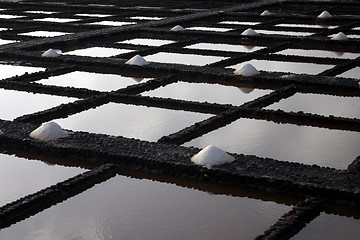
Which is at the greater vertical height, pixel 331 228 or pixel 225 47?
Result: pixel 331 228

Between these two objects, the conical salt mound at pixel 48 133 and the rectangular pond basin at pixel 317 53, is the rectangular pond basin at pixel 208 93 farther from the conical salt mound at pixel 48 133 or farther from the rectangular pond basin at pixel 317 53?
the rectangular pond basin at pixel 317 53

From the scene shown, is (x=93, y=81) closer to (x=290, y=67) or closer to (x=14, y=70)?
(x=14, y=70)

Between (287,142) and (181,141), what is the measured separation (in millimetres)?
461

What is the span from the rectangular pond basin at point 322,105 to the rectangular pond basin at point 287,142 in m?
0.32

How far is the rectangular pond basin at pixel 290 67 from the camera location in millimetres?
4715

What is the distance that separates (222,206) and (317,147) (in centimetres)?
74

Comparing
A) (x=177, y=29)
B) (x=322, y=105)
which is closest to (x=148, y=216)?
(x=322, y=105)

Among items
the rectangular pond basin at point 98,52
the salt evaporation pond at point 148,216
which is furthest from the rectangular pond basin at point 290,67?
the salt evaporation pond at point 148,216

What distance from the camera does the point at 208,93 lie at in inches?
160

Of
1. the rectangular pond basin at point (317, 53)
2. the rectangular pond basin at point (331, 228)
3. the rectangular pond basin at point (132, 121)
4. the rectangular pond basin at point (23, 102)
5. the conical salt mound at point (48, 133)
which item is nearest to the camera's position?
the rectangular pond basin at point (331, 228)

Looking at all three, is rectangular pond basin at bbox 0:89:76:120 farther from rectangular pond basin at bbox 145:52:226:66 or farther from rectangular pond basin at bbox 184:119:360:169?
rectangular pond basin at bbox 145:52:226:66

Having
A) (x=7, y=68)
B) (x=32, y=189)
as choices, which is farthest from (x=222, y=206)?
(x=7, y=68)

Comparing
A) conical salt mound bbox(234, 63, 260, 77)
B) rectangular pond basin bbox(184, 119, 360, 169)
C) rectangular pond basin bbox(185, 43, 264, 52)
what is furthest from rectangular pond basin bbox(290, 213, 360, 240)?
rectangular pond basin bbox(185, 43, 264, 52)

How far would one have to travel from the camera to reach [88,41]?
6203 millimetres
